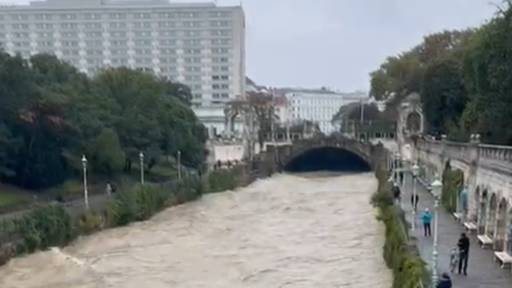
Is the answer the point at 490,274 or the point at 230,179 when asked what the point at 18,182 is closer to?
the point at 230,179

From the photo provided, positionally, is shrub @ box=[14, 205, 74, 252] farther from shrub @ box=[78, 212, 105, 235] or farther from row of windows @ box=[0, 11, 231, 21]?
row of windows @ box=[0, 11, 231, 21]

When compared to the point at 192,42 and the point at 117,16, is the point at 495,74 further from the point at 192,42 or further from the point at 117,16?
the point at 117,16

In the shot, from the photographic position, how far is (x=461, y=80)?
191ft

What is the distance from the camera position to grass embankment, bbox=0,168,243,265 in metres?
33.2

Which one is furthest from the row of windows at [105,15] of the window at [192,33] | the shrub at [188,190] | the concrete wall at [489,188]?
the concrete wall at [489,188]

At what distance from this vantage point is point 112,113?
60812 millimetres

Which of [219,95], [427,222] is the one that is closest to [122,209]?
[427,222]

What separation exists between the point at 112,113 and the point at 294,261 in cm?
3252

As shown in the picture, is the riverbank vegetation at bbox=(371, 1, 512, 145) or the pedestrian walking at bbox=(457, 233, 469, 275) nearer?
the pedestrian walking at bbox=(457, 233, 469, 275)

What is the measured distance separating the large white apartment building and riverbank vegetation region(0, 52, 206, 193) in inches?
2931

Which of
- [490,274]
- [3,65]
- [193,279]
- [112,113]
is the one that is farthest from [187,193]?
[490,274]

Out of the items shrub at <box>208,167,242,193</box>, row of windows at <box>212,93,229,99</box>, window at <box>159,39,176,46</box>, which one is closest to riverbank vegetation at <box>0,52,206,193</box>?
shrub at <box>208,167,242,193</box>

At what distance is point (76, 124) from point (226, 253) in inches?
830

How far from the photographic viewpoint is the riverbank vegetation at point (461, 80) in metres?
36.0
